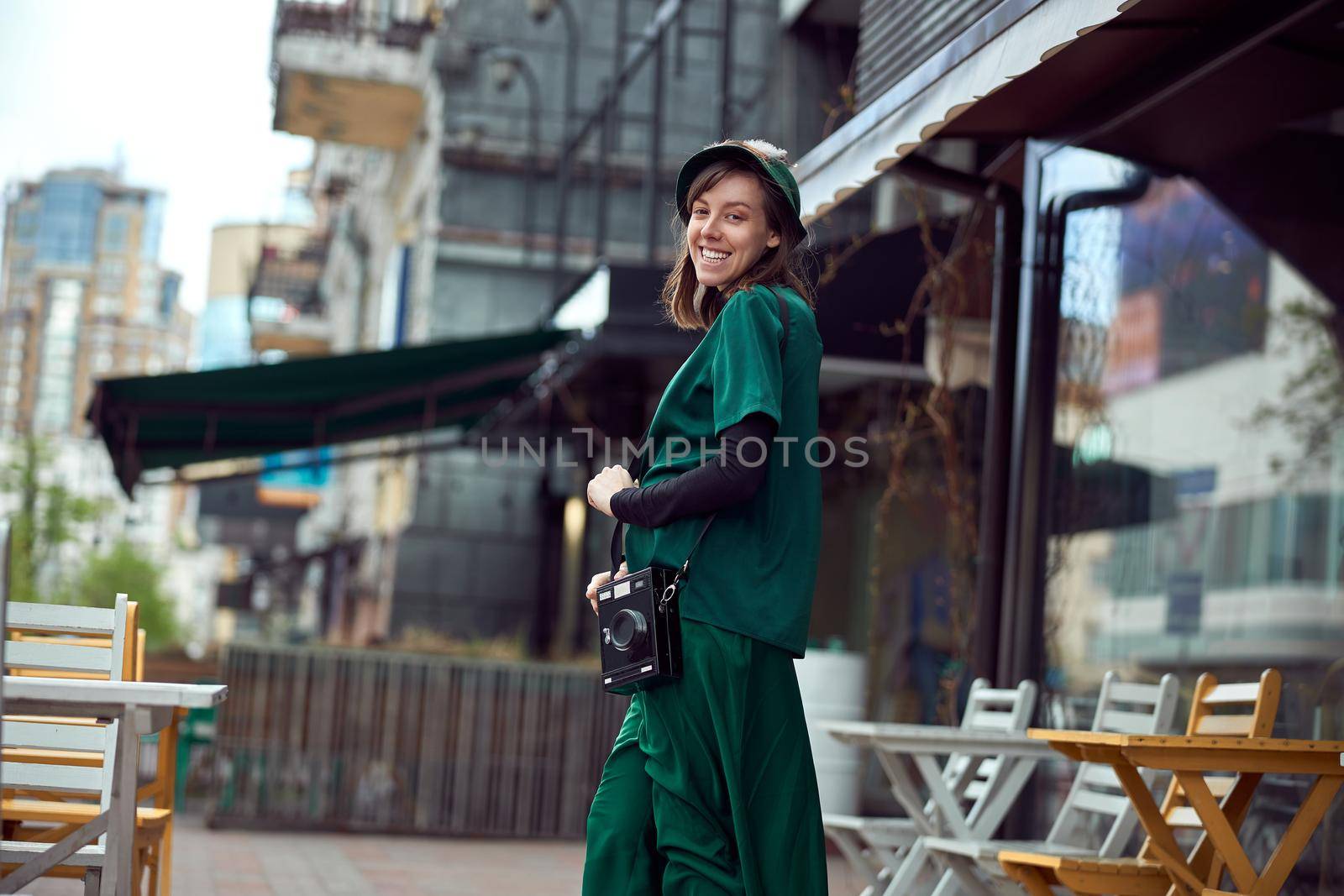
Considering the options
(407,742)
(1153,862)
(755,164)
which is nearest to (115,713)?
(755,164)

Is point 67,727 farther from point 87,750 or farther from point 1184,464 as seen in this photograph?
point 1184,464

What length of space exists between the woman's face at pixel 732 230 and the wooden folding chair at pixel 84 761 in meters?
1.84

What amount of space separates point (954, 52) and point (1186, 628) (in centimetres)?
353

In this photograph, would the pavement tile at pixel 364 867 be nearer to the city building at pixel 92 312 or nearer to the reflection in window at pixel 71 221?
the city building at pixel 92 312

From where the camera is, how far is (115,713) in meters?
2.67

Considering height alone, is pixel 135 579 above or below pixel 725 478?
below

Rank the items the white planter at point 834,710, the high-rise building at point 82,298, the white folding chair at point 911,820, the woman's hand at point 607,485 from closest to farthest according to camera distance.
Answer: the woman's hand at point 607,485, the white folding chair at point 911,820, the white planter at point 834,710, the high-rise building at point 82,298

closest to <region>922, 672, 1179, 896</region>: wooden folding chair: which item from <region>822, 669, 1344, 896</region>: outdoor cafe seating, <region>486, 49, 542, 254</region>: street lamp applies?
<region>822, 669, 1344, 896</region>: outdoor cafe seating

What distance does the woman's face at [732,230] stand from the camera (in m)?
2.55

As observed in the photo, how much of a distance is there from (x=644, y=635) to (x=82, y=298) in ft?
382

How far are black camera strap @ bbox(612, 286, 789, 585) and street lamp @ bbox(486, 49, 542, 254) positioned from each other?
11.8m

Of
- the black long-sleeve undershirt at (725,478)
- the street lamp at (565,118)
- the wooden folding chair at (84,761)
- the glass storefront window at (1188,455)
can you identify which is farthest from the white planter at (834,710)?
the street lamp at (565,118)

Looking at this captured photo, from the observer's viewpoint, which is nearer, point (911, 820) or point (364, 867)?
point (911, 820)

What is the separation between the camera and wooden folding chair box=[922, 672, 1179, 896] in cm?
422
